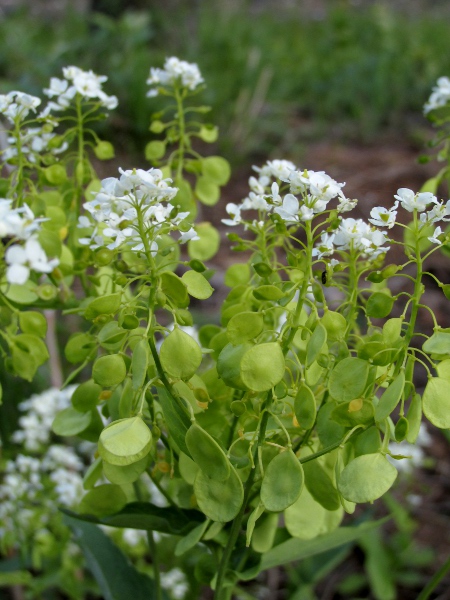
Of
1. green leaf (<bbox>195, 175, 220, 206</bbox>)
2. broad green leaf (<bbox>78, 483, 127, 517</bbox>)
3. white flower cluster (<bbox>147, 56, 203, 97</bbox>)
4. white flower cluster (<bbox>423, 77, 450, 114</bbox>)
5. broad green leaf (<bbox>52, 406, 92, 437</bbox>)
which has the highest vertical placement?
white flower cluster (<bbox>147, 56, 203, 97</bbox>)

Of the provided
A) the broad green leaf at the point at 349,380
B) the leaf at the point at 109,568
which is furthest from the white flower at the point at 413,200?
the leaf at the point at 109,568

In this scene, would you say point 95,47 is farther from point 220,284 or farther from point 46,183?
point 46,183

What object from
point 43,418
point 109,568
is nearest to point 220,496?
point 109,568

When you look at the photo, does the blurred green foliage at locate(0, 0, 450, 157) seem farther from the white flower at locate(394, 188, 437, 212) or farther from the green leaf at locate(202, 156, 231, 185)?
the white flower at locate(394, 188, 437, 212)

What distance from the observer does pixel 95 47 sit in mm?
3111

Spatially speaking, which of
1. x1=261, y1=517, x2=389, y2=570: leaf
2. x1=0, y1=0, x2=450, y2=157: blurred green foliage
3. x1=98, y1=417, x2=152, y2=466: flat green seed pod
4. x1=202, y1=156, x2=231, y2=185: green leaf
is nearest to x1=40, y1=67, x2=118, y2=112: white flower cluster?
x1=202, y1=156, x2=231, y2=185: green leaf

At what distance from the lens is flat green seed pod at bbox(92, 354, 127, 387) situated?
0.57 meters

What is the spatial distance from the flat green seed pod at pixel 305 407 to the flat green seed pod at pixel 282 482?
3cm

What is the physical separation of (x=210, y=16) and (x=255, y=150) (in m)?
1.63

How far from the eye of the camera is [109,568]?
870mm

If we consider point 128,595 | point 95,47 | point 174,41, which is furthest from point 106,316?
point 174,41

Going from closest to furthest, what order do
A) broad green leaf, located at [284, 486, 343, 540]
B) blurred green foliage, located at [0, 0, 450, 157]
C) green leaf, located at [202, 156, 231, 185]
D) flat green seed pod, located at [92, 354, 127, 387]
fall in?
flat green seed pod, located at [92, 354, 127, 387] < broad green leaf, located at [284, 486, 343, 540] < green leaf, located at [202, 156, 231, 185] < blurred green foliage, located at [0, 0, 450, 157]

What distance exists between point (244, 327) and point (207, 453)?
10cm

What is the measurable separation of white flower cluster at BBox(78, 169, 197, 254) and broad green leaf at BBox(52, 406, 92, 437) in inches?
7.6
